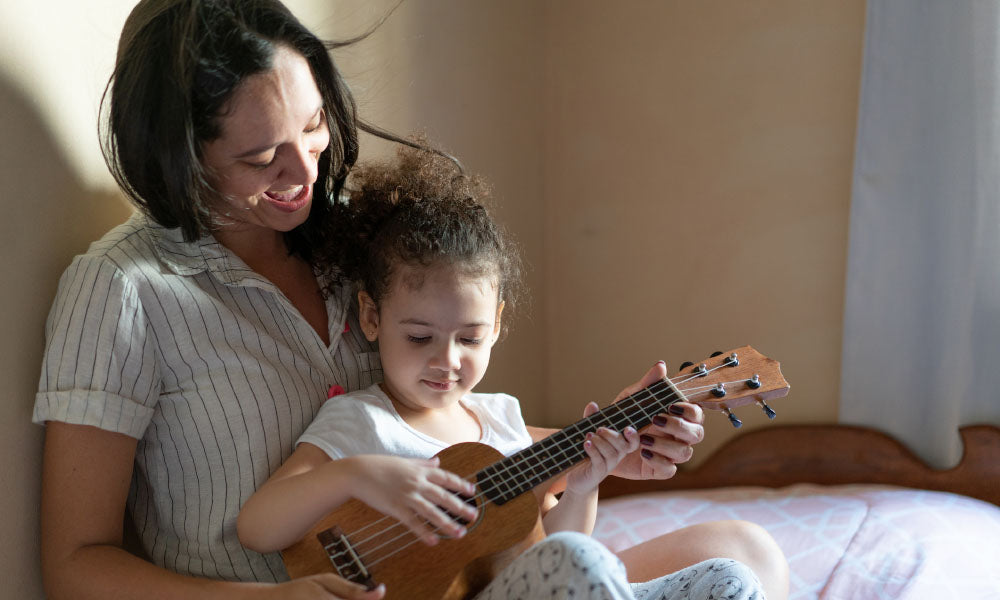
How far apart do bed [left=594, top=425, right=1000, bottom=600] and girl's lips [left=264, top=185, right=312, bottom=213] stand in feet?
3.47

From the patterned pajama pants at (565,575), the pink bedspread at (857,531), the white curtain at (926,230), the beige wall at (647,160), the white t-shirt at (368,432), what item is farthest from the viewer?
the beige wall at (647,160)

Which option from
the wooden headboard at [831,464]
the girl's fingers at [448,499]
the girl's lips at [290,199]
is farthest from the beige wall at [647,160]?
the girl's fingers at [448,499]

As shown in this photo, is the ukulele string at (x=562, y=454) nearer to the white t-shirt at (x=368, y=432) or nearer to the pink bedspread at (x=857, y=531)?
the white t-shirt at (x=368, y=432)

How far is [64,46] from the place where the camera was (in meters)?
1.10

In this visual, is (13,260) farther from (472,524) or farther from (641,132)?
(641,132)

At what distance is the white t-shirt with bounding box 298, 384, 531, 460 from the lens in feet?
3.61

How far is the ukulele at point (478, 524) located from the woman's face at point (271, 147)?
398 mm

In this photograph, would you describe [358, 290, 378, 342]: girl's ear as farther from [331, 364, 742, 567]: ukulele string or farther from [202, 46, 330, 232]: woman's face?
[331, 364, 742, 567]: ukulele string

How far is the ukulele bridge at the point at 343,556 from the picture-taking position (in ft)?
3.28

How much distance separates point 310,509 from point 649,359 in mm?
1410

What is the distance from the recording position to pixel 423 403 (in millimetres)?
1179

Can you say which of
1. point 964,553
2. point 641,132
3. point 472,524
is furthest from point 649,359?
point 472,524

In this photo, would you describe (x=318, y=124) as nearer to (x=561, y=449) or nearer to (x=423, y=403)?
(x=423, y=403)

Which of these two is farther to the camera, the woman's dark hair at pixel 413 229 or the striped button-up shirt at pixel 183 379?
the woman's dark hair at pixel 413 229
